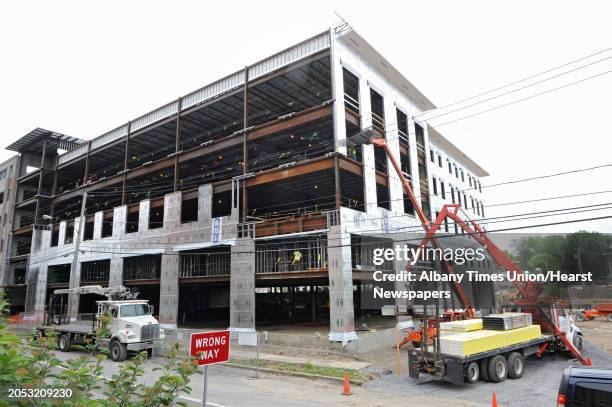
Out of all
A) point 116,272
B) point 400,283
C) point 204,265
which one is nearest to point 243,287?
point 204,265

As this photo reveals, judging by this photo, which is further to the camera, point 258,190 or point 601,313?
point 601,313

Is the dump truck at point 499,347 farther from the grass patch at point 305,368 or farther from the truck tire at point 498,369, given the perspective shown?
the grass patch at point 305,368

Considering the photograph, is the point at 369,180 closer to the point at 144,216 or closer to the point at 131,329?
the point at 131,329

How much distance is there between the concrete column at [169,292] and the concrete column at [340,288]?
1292 cm

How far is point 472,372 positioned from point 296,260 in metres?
11.8

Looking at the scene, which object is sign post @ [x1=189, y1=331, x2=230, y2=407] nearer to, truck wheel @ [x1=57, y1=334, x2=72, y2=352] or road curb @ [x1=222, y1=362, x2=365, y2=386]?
road curb @ [x1=222, y1=362, x2=365, y2=386]

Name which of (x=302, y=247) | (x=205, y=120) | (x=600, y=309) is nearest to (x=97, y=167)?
(x=205, y=120)

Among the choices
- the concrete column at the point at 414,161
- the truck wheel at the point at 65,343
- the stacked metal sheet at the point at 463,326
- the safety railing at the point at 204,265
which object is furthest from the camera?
the concrete column at the point at 414,161

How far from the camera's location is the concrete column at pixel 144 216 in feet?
110

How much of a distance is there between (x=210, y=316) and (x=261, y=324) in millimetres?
12178

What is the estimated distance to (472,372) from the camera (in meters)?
14.1

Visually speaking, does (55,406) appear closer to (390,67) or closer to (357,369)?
(357,369)

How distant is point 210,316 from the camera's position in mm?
40719

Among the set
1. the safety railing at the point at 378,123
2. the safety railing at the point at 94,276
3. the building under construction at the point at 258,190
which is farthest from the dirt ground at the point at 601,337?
the safety railing at the point at 94,276
